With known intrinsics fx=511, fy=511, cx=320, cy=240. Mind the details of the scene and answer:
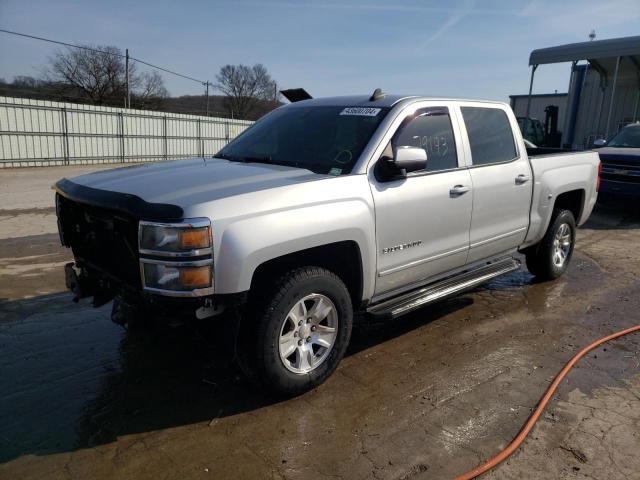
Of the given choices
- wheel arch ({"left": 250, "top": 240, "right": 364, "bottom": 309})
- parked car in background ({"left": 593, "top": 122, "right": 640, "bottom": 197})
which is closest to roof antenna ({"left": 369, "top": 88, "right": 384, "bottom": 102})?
wheel arch ({"left": 250, "top": 240, "right": 364, "bottom": 309})

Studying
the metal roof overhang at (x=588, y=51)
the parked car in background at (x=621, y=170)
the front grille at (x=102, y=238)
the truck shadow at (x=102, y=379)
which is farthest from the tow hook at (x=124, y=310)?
the metal roof overhang at (x=588, y=51)

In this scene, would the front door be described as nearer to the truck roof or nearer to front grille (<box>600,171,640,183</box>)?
the truck roof

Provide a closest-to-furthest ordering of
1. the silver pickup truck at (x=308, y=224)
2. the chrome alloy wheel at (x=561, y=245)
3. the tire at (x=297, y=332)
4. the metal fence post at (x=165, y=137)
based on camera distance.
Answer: the silver pickup truck at (x=308, y=224) → the tire at (x=297, y=332) → the chrome alloy wheel at (x=561, y=245) → the metal fence post at (x=165, y=137)

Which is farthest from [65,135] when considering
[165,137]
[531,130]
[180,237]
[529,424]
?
[529,424]

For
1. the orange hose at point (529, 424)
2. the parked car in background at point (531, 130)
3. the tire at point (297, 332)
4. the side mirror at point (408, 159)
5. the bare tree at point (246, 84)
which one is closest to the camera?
the orange hose at point (529, 424)

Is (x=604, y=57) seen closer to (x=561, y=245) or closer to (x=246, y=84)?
(x=561, y=245)

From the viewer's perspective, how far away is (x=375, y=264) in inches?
141

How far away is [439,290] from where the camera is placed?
164 inches

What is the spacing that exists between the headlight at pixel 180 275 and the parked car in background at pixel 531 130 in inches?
738

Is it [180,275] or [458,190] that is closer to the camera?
[180,275]

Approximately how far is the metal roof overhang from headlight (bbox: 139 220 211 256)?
16188 millimetres

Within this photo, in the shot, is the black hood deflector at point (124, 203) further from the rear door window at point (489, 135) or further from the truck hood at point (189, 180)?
A: the rear door window at point (489, 135)

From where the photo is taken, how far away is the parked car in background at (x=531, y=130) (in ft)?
63.1

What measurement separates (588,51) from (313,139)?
50.5ft
